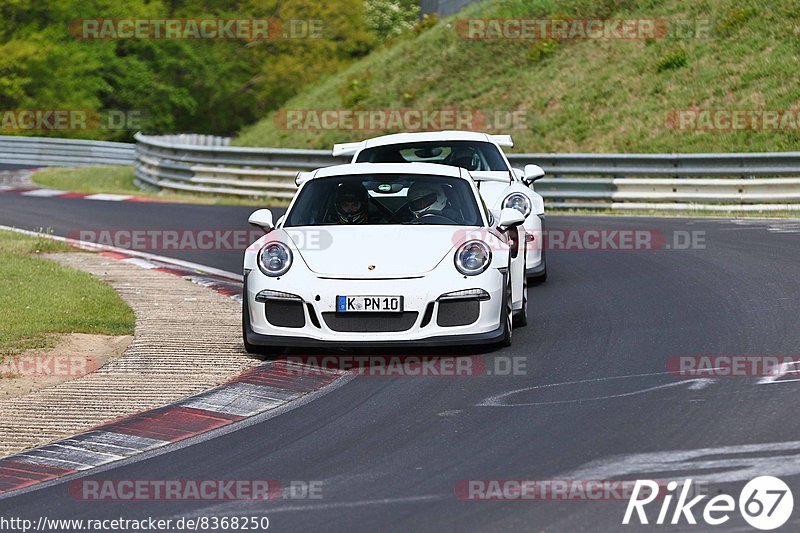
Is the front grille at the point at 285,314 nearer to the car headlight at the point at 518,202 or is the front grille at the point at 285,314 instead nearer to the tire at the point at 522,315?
the tire at the point at 522,315

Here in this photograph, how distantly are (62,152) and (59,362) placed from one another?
3250 centimetres

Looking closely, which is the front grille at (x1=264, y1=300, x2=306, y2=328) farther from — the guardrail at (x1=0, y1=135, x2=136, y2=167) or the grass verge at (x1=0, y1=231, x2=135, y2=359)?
the guardrail at (x1=0, y1=135, x2=136, y2=167)

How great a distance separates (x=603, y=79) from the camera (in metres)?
32.3

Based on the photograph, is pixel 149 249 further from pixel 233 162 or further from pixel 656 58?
pixel 656 58

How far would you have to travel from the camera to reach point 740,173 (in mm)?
21812

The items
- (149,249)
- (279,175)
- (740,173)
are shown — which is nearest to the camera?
(149,249)

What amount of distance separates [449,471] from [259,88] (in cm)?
5965

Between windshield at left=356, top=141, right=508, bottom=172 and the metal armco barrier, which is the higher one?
windshield at left=356, top=141, right=508, bottom=172

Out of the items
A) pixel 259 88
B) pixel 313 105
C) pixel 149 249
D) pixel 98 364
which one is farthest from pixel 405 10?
pixel 98 364

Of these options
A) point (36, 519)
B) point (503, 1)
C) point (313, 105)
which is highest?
point (503, 1)

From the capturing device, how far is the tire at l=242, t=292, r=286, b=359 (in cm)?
919

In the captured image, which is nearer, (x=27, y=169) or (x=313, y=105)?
(x=27, y=169)

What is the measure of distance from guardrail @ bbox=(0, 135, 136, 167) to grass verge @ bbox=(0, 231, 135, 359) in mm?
26132

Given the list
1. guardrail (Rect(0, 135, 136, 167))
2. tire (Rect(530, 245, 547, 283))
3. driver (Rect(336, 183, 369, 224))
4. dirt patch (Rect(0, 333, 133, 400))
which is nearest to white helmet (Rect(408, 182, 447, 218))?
driver (Rect(336, 183, 369, 224))
